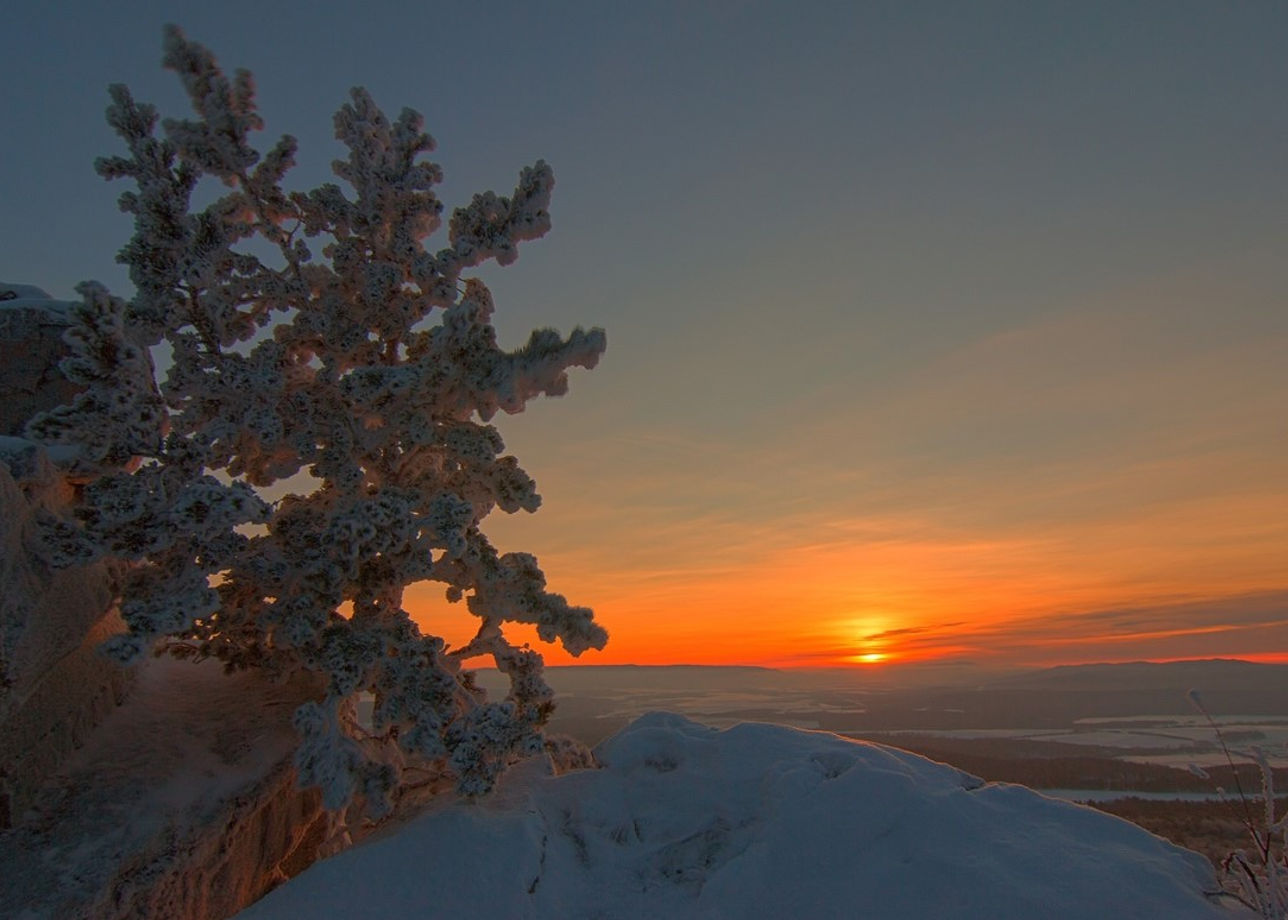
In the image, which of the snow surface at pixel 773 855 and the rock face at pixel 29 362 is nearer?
the snow surface at pixel 773 855

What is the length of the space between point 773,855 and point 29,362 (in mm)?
8923

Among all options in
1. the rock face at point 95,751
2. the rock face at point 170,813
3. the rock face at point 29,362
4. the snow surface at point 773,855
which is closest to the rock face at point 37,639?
the rock face at point 95,751

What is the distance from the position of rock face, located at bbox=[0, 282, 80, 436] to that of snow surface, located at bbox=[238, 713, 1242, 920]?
572cm

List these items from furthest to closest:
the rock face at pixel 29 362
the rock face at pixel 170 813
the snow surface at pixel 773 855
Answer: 1. the rock face at pixel 29 362
2. the rock face at pixel 170 813
3. the snow surface at pixel 773 855

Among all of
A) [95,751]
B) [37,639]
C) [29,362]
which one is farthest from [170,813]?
[29,362]

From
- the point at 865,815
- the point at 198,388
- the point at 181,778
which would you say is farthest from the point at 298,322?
the point at 865,815

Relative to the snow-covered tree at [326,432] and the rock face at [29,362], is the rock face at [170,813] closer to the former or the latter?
the snow-covered tree at [326,432]

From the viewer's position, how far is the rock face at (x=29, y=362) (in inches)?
306

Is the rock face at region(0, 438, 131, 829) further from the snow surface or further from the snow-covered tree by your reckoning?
the snow surface

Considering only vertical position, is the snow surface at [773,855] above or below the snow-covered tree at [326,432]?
below

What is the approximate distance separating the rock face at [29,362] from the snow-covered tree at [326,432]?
4.22 ft

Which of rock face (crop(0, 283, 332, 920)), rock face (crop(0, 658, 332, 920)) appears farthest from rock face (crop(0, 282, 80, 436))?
rock face (crop(0, 658, 332, 920))

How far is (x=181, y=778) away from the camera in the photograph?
264 inches

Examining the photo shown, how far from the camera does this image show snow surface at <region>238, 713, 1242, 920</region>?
16.6 feet
